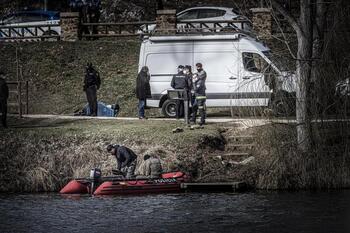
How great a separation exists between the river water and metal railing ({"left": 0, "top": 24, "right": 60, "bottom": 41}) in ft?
50.9

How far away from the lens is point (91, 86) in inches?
1379

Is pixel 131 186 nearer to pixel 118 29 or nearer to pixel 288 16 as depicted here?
pixel 288 16

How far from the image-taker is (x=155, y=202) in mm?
27641

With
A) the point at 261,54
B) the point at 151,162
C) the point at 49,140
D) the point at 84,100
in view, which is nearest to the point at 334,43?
the point at 261,54

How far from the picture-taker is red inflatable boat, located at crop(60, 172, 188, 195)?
1134 inches

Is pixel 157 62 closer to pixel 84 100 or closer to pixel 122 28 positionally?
pixel 84 100

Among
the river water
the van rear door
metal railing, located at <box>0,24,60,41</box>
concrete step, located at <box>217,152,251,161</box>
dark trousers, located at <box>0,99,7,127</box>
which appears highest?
metal railing, located at <box>0,24,60,41</box>

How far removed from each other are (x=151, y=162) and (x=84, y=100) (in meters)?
11.3

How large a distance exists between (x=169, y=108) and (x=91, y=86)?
277 cm

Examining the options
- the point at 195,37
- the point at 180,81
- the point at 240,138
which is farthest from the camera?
the point at 195,37

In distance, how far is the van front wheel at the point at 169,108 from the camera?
34844mm

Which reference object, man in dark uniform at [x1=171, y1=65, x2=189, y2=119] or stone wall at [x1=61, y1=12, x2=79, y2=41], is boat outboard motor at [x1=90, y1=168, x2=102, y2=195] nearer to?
man in dark uniform at [x1=171, y1=65, x2=189, y2=119]

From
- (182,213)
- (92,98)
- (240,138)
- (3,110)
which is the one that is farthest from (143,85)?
(182,213)

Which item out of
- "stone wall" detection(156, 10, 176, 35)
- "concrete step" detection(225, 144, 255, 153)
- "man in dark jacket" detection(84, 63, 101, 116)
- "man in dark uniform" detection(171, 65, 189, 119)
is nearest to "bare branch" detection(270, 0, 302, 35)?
"man in dark uniform" detection(171, 65, 189, 119)
